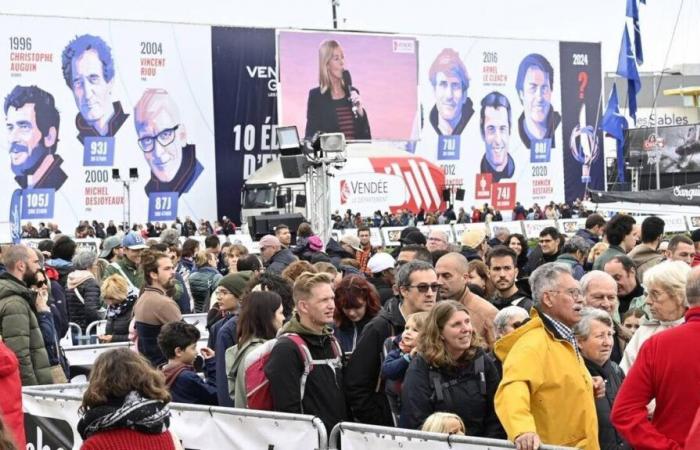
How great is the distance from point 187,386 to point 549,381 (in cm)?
293

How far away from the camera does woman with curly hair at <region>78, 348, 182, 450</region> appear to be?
5.34 meters

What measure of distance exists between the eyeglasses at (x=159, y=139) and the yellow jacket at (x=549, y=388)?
149ft

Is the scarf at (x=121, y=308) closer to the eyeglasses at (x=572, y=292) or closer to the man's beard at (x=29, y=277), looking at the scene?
the man's beard at (x=29, y=277)

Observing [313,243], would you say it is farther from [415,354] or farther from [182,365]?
[415,354]

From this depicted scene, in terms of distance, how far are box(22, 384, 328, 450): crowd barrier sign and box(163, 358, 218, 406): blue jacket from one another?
23cm

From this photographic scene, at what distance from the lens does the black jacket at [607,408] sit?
6.61 meters

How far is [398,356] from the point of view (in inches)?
289

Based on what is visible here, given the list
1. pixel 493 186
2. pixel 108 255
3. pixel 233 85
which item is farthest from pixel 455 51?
pixel 108 255

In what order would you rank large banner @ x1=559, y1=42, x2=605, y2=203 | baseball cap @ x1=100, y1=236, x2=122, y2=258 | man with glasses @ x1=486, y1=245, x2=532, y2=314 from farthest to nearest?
large banner @ x1=559, y1=42, x2=605, y2=203, baseball cap @ x1=100, y1=236, x2=122, y2=258, man with glasses @ x1=486, y1=245, x2=532, y2=314

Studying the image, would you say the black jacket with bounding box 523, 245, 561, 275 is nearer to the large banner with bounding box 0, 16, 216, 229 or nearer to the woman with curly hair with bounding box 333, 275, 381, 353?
the woman with curly hair with bounding box 333, 275, 381, 353

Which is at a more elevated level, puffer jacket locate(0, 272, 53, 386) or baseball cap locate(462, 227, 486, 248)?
baseball cap locate(462, 227, 486, 248)

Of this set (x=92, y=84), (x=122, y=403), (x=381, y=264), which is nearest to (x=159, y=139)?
(x=92, y=84)

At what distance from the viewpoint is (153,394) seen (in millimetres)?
5363

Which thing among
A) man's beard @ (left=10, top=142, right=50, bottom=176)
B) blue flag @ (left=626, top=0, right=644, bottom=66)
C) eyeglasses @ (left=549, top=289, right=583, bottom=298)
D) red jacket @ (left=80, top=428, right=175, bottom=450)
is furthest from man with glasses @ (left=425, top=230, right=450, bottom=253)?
man's beard @ (left=10, top=142, right=50, bottom=176)
